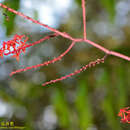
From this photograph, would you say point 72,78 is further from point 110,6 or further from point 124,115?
point 124,115

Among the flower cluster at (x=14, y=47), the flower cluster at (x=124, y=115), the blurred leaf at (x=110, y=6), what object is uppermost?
the blurred leaf at (x=110, y=6)

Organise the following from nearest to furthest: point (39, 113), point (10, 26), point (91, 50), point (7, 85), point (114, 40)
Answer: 1. point (10, 26)
2. point (7, 85)
3. point (39, 113)
4. point (91, 50)
5. point (114, 40)

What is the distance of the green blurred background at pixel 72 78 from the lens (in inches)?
24.3

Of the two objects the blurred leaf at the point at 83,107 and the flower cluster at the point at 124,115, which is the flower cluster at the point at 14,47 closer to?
the flower cluster at the point at 124,115

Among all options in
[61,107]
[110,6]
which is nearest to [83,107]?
[61,107]

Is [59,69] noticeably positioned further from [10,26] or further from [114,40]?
[10,26]

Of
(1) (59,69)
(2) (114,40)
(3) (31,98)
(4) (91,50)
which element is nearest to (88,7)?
(2) (114,40)

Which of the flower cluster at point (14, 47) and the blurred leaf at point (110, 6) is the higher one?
the blurred leaf at point (110, 6)

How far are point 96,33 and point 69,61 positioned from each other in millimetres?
508

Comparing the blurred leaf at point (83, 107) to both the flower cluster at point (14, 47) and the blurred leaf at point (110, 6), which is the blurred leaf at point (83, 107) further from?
the flower cluster at point (14, 47)

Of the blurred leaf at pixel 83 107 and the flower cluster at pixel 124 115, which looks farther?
the blurred leaf at pixel 83 107

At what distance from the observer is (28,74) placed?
1.40 meters

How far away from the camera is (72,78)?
3.61 ft

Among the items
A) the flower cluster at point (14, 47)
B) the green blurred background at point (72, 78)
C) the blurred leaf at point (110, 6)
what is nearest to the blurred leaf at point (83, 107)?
the green blurred background at point (72, 78)
